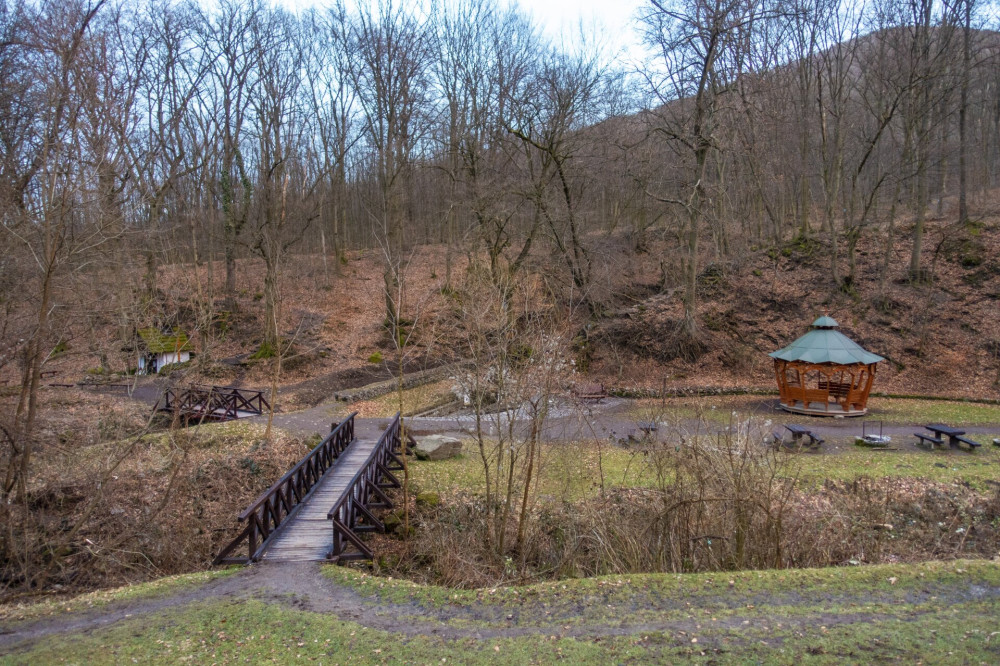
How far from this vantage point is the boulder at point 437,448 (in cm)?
1523

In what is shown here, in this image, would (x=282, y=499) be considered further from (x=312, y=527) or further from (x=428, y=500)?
(x=428, y=500)

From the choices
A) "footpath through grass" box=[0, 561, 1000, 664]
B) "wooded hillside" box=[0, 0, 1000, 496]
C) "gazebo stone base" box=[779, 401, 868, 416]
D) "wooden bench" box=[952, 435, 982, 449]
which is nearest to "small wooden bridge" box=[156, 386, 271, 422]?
"wooded hillside" box=[0, 0, 1000, 496]

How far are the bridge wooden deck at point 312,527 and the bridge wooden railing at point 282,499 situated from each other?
129mm

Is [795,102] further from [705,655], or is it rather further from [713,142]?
[705,655]

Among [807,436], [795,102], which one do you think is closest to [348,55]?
[795,102]

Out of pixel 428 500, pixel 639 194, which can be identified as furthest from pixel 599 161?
pixel 428 500

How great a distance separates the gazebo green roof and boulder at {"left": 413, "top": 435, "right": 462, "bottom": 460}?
10.4m

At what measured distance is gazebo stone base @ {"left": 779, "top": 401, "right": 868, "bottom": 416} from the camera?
17.8m

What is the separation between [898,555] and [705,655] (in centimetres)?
546

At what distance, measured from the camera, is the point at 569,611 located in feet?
23.4

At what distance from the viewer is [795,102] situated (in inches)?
1085

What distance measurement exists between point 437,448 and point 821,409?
11231 millimetres

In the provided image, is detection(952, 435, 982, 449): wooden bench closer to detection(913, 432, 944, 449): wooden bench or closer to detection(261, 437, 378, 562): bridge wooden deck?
detection(913, 432, 944, 449): wooden bench

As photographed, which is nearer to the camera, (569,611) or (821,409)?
(569,611)
